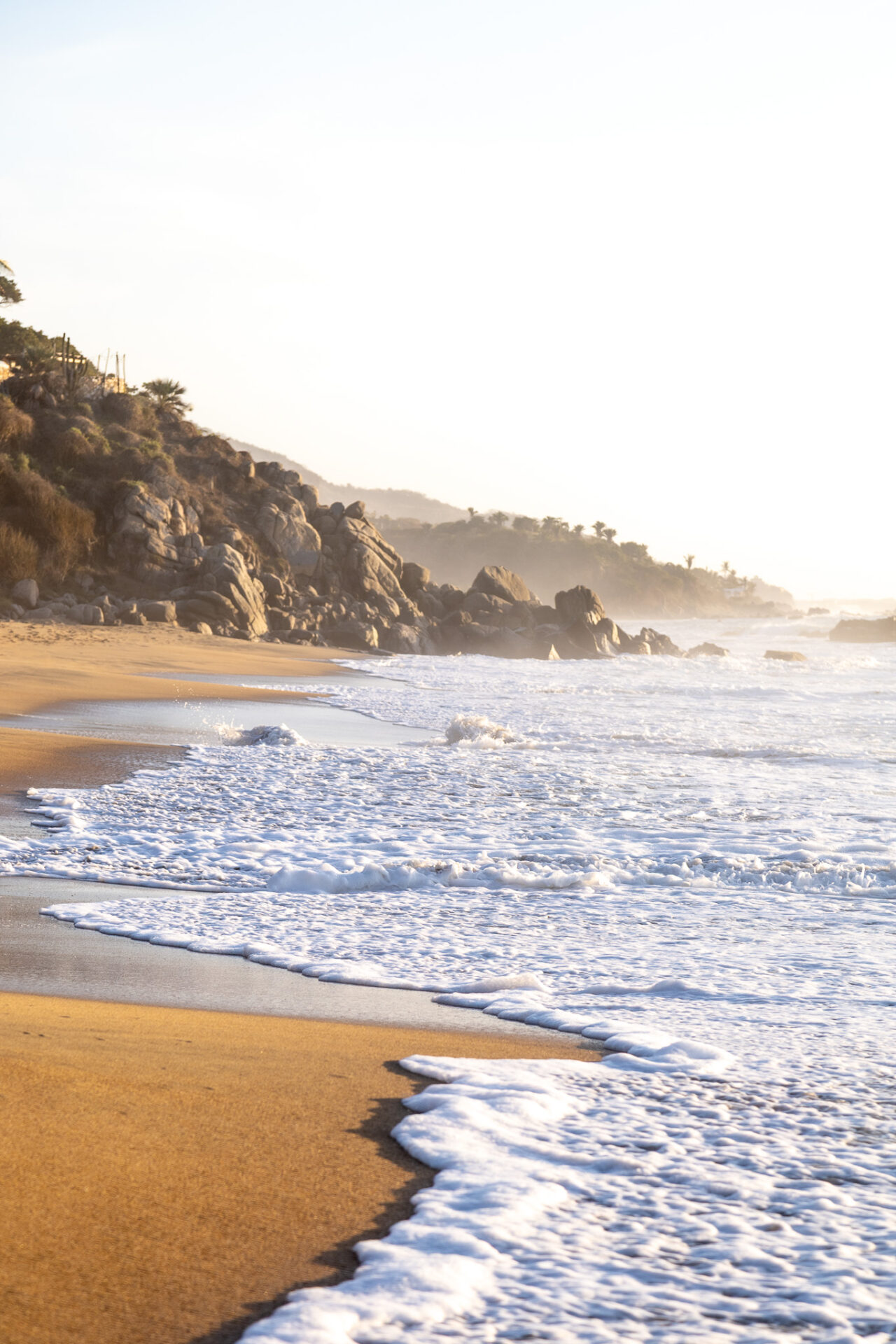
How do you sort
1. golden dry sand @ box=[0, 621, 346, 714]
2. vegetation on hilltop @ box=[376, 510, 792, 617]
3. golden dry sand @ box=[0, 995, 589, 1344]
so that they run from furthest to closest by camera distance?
vegetation on hilltop @ box=[376, 510, 792, 617] < golden dry sand @ box=[0, 621, 346, 714] < golden dry sand @ box=[0, 995, 589, 1344]

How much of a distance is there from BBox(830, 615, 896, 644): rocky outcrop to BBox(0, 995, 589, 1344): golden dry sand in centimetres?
8957

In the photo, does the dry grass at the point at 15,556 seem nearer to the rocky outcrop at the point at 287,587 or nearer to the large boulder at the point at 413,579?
the rocky outcrop at the point at 287,587

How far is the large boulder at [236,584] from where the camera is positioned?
43.3 meters

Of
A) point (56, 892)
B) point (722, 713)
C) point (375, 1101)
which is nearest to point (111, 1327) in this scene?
point (375, 1101)

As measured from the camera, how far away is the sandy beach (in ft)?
8.11

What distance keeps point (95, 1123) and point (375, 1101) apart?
0.97 m

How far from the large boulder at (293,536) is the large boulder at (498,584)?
10718mm

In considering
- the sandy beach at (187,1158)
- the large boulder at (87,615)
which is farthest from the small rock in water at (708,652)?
the sandy beach at (187,1158)

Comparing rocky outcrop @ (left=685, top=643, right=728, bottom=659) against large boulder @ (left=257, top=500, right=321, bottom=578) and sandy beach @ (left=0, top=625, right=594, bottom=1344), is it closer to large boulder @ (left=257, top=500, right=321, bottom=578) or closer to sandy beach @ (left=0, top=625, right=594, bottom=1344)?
large boulder @ (left=257, top=500, right=321, bottom=578)

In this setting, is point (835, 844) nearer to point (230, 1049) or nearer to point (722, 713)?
point (230, 1049)

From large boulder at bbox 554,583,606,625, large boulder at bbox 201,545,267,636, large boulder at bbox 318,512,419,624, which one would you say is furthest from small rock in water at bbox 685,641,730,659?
large boulder at bbox 201,545,267,636

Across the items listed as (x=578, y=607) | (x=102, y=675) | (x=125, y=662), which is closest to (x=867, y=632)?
(x=578, y=607)

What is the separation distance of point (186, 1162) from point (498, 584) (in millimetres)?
60040

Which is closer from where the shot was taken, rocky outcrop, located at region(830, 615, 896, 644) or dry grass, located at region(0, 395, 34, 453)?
dry grass, located at region(0, 395, 34, 453)
